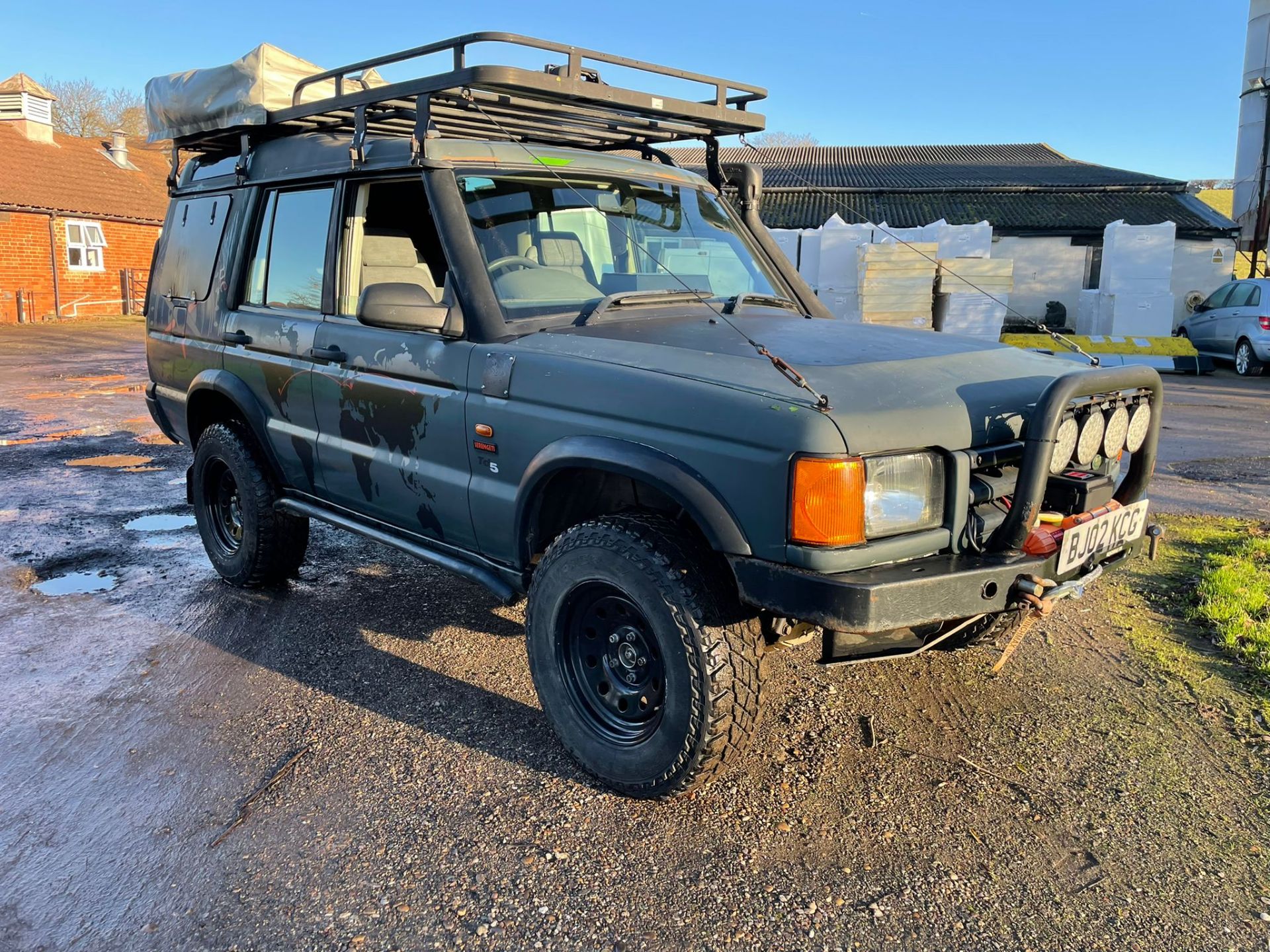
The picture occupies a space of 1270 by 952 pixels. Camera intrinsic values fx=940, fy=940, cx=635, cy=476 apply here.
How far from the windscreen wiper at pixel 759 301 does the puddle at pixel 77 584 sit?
3663mm

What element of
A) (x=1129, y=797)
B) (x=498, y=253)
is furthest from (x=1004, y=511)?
(x=498, y=253)

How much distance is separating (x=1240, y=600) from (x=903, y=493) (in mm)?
2806

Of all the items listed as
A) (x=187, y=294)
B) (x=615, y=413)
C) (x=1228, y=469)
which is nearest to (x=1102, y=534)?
(x=615, y=413)

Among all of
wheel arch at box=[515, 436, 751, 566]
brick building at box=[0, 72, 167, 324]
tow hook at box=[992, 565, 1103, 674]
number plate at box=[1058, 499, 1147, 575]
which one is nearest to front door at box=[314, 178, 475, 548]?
wheel arch at box=[515, 436, 751, 566]

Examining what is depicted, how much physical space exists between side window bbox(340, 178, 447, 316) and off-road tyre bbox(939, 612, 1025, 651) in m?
2.35

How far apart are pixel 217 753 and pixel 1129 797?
10.1ft

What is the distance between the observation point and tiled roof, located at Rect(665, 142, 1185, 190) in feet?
95.0

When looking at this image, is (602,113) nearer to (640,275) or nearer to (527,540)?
(640,275)

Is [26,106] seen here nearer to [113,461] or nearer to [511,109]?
[113,461]

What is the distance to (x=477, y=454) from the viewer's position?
11.1 ft

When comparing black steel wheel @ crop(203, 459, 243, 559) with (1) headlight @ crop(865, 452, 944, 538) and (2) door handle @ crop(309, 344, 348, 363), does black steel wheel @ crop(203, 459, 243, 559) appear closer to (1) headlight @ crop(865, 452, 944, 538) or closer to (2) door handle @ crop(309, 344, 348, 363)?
(2) door handle @ crop(309, 344, 348, 363)

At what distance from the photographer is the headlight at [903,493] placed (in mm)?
2604

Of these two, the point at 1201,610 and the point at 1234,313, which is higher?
the point at 1234,313

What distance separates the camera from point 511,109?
4.15 meters
